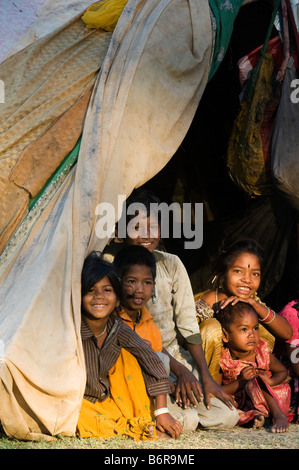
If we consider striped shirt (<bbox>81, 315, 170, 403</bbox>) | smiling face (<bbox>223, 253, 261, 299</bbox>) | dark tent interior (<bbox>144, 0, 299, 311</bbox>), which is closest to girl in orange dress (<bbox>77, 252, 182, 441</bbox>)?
striped shirt (<bbox>81, 315, 170, 403</bbox>)

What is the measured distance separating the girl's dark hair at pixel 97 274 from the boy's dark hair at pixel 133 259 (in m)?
0.25

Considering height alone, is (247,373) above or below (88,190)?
below

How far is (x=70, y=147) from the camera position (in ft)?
14.9

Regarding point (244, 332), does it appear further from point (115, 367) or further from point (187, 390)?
point (115, 367)

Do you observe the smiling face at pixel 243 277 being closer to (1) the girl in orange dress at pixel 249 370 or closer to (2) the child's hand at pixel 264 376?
(1) the girl in orange dress at pixel 249 370

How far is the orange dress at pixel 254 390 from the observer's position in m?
4.64

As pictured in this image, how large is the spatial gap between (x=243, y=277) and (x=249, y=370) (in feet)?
2.08

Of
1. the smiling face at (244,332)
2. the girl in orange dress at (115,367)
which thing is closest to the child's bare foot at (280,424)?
the smiling face at (244,332)

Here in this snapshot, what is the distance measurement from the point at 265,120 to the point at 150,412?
87.7 inches

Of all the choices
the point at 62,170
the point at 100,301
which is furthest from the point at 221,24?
the point at 100,301

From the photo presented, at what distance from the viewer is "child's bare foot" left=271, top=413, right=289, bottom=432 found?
4480mm

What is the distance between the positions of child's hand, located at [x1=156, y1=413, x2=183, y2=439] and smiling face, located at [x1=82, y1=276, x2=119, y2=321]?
58 cm

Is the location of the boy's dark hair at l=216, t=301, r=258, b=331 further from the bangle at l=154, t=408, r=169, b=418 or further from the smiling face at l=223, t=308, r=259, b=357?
the bangle at l=154, t=408, r=169, b=418

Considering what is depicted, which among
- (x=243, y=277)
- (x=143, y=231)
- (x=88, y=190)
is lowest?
(x=243, y=277)
